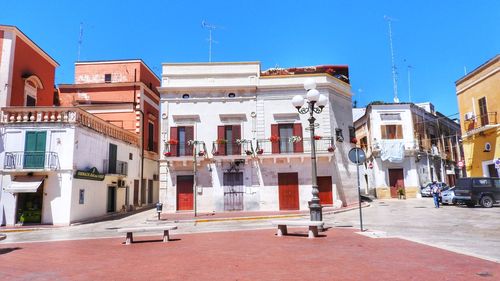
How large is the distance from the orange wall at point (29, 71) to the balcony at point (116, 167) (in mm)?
6507

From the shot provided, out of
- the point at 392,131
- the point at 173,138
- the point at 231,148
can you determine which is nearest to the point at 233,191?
the point at 231,148

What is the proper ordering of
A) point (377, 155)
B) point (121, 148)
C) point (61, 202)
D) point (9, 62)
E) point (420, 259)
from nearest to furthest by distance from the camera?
point (420, 259) < point (61, 202) < point (9, 62) < point (121, 148) < point (377, 155)

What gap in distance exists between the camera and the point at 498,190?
20.9m

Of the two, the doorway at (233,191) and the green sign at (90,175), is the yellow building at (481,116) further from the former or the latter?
the green sign at (90,175)

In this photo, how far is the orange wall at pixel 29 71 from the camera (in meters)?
21.9

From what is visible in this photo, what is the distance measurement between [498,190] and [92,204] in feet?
80.3

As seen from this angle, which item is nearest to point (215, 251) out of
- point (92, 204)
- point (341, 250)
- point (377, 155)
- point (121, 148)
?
point (341, 250)

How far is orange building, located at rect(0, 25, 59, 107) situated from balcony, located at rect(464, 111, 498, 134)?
3053 cm

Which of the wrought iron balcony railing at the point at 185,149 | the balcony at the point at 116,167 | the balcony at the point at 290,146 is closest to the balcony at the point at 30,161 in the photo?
the balcony at the point at 116,167

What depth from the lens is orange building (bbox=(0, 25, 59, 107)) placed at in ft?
69.4

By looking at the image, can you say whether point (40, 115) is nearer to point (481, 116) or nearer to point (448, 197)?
point (448, 197)

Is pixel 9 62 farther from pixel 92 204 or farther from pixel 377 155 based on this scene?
pixel 377 155

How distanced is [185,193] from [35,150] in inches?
364

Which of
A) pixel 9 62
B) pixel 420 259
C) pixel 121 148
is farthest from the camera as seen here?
pixel 121 148
